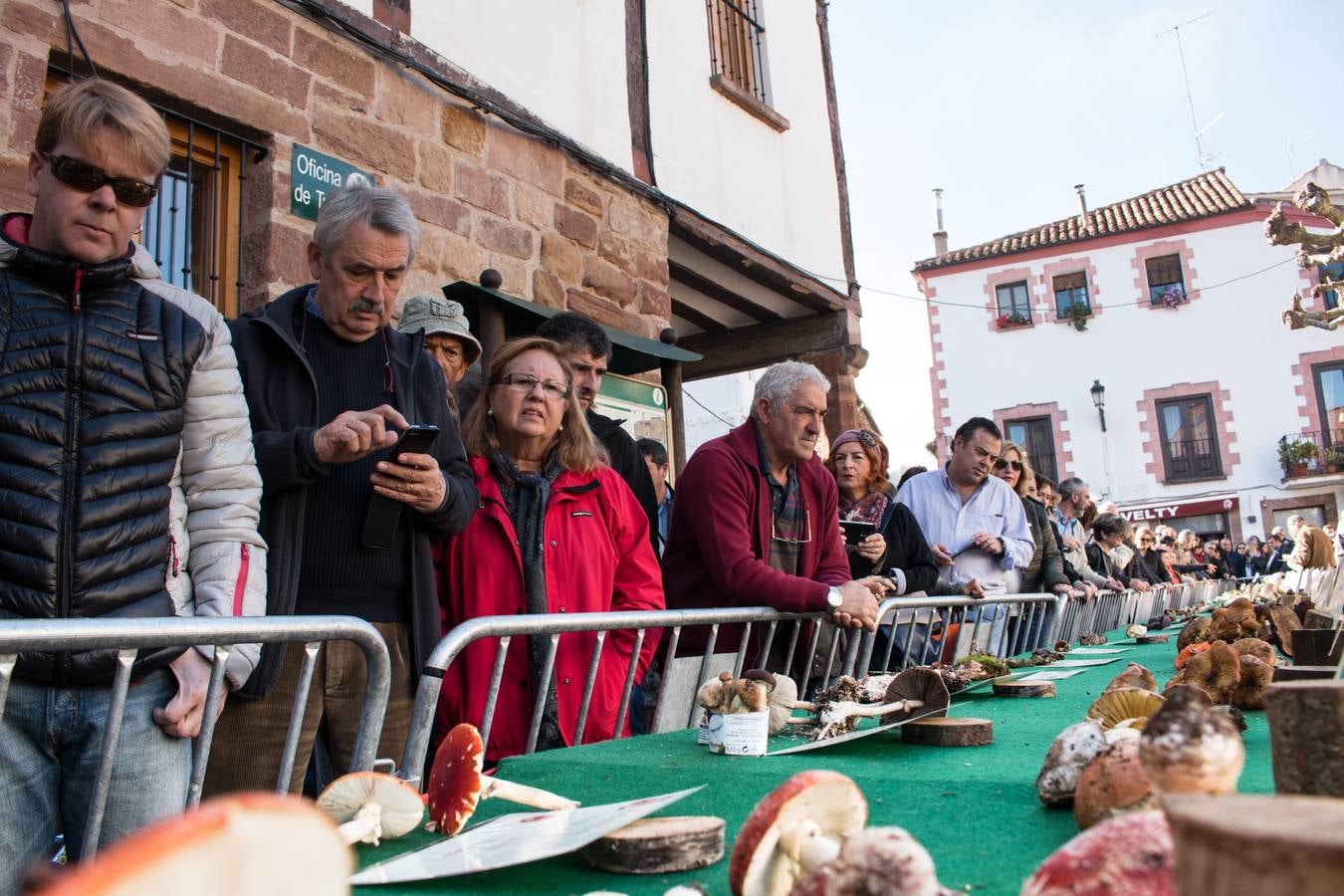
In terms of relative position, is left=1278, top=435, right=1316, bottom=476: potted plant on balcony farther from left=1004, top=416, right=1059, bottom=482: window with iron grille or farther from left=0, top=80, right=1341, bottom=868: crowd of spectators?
left=0, top=80, right=1341, bottom=868: crowd of spectators

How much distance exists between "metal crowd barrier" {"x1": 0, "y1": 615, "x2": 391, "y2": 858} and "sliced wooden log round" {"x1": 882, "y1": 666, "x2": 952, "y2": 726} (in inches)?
42.8

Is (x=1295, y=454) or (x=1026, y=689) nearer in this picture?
(x=1026, y=689)

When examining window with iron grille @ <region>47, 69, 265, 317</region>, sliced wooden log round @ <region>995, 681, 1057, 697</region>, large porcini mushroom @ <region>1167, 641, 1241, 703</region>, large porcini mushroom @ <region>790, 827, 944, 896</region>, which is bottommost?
sliced wooden log round @ <region>995, 681, 1057, 697</region>

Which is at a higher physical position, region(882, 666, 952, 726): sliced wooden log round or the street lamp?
the street lamp

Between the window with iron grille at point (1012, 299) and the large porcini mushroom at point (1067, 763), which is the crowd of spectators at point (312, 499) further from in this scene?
the window with iron grille at point (1012, 299)

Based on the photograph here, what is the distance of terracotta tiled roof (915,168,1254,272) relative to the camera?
31.1m

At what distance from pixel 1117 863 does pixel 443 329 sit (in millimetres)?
3533

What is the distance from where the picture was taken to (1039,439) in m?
31.8

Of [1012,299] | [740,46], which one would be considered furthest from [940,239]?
[740,46]

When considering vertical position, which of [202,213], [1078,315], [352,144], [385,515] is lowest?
[385,515]

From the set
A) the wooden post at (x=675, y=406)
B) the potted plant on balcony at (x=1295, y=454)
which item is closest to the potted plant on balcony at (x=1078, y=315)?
the potted plant on balcony at (x=1295, y=454)

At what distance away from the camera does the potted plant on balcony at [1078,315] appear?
31.3m

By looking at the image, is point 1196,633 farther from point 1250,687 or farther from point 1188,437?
point 1188,437

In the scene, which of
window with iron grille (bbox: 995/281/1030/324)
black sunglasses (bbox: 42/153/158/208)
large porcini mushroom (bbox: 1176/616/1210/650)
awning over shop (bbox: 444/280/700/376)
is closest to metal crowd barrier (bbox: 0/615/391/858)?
black sunglasses (bbox: 42/153/158/208)
